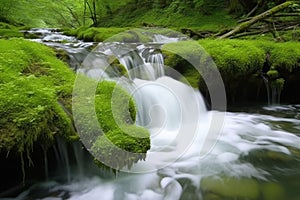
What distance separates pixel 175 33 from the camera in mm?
9797

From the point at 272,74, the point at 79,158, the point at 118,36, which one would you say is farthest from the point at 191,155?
the point at 118,36

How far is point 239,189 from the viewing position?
10.7 feet

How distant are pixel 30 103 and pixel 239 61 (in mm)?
4349

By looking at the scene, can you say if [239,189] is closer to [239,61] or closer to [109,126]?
→ [109,126]

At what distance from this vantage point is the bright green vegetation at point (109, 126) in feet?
8.67

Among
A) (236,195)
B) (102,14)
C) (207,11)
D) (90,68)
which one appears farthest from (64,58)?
(102,14)

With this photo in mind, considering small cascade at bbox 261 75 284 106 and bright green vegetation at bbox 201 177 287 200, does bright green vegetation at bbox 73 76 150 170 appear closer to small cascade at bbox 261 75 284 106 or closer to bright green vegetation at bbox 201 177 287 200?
bright green vegetation at bbox 201 177 287 200

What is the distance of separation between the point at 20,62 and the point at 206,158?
2.85 m

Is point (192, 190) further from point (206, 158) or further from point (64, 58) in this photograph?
point (64, 58)

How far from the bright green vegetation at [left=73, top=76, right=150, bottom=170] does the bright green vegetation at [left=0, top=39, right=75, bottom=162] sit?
0.17 metres

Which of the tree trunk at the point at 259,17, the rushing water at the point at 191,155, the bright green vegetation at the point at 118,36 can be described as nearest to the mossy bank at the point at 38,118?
the rushing water at the point at 191,155

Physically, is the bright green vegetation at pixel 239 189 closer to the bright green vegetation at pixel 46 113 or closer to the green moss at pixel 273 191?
the green moss at pixel 273 191

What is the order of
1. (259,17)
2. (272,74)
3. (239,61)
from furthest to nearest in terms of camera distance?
(259,17) → (272,74) → (239,61)

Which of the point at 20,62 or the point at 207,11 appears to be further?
the point at 207,11
